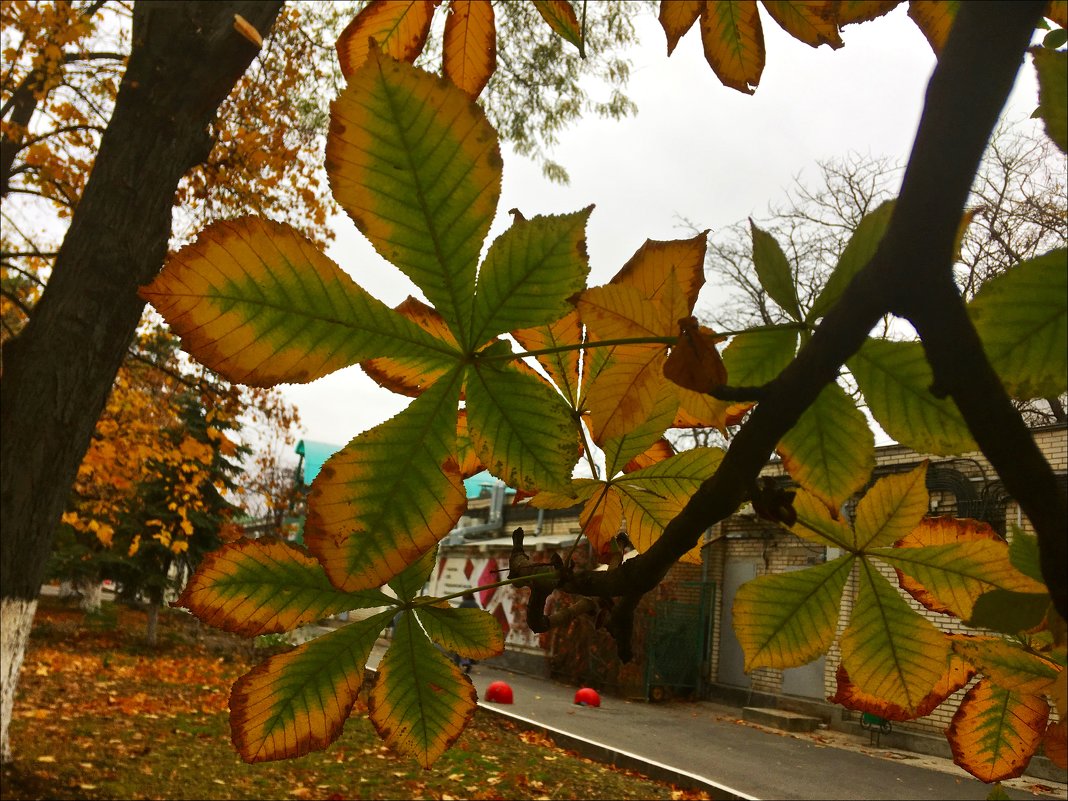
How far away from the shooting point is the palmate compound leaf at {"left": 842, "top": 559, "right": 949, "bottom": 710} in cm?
43

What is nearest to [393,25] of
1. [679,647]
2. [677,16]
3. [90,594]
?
[677,16]

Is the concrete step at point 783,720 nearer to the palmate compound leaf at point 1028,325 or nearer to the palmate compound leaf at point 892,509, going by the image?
the palmate compound leaf at point 892,509

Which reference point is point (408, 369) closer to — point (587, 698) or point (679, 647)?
point (587, 698)

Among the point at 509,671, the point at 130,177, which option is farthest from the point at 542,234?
the point at 509,671

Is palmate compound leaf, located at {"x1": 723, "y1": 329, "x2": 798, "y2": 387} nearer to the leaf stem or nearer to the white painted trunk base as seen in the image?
the leaf stem

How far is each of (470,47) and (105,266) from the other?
132 inches

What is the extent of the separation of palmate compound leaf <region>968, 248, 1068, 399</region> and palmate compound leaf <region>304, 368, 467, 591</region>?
7.7 inches

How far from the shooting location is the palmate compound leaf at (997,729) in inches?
19.0

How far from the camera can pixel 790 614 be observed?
442 mm

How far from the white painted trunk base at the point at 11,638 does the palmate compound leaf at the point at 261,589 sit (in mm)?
3901

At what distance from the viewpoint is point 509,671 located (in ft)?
51.0

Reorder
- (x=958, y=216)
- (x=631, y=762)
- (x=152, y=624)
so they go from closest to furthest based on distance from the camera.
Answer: (x=958, y=216), (x=631, y=762), (x=152, y=624)

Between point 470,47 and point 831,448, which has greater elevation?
point 470,47

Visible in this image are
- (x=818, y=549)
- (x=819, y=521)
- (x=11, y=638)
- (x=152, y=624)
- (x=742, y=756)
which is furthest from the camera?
(x=152, y=624)
